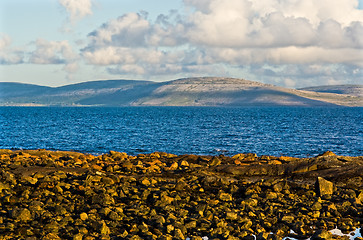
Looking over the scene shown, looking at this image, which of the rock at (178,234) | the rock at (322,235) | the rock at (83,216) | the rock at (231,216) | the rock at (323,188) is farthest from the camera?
the rock at (323,188)

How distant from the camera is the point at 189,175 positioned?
25250 millimetres

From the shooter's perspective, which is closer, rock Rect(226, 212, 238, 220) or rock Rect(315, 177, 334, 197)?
rock Rect(226, 212, 238, 220)

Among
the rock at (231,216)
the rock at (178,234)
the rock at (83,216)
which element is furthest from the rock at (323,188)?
the rock at (83,216)

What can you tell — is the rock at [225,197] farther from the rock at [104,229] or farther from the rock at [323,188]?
the rock at [104,229]

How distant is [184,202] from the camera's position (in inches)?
771

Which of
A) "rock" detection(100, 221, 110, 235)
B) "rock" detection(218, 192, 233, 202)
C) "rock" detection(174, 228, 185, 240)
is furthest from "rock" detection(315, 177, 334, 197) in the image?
"rock" detection(100, 221, 110, 235)

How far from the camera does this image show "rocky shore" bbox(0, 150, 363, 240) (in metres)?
16.4

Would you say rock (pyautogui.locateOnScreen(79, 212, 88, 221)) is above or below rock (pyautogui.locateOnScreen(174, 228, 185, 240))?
above

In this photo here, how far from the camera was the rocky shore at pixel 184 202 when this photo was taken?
53.7ft

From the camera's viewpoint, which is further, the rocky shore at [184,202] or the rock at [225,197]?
the rock at [225,197]

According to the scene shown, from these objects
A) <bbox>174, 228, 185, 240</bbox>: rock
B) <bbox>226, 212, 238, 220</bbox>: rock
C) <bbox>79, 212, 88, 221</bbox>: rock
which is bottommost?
<bbox>174, 228, 185, 240</bbox>: rock

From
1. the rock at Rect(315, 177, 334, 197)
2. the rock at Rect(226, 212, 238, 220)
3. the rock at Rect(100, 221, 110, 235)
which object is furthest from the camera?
the rock at Rect(315, 177, 334, 197)

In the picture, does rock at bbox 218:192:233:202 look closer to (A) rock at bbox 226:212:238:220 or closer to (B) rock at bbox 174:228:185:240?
(A) rock at bbox 226:212:238:220

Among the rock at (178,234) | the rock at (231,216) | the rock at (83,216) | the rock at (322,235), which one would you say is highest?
the rock at (83,216)
